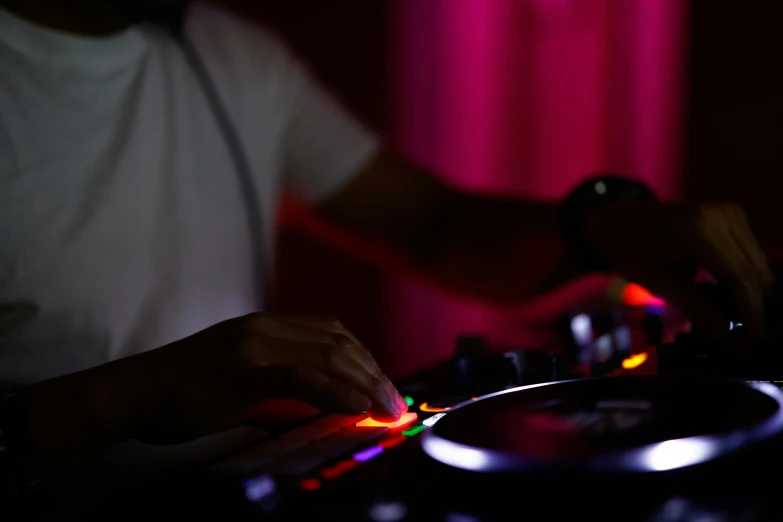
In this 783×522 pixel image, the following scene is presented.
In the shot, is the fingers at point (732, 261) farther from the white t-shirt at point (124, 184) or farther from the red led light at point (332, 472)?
the white t-shirt at point (124, 184)

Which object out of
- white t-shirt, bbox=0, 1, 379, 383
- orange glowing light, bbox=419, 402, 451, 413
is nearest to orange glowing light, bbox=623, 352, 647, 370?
orange glowing light, bbox=419, 402, 451, 413

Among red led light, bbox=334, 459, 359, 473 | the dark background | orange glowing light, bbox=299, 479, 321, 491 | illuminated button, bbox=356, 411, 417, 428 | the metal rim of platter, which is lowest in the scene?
illuminated button, bbox=356, 411, 417, 428

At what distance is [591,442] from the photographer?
0.36 metres

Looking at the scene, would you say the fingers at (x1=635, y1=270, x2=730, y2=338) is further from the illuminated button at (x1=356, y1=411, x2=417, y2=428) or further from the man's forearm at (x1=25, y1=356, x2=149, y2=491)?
the man's forearm at (x1=25, y1=356, x2=149, y2=491)

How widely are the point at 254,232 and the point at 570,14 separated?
3.17 ft

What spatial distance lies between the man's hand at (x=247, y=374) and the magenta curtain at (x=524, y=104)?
114 centimetres

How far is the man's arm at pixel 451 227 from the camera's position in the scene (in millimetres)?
1038

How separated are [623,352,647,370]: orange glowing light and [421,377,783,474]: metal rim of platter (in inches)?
8.9

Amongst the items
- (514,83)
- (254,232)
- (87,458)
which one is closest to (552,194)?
(514,83)

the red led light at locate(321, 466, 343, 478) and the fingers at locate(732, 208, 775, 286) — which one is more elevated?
the fingers at locate(732, 208, 775, 286)

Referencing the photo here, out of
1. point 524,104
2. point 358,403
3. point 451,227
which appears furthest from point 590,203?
point 524,104

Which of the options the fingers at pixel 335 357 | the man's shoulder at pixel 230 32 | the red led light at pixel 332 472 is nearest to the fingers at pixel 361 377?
the fingers at pixel 335 357

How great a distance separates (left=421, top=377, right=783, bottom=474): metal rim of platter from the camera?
12.3 inches

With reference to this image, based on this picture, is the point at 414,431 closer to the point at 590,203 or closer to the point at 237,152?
the point at 590,203
